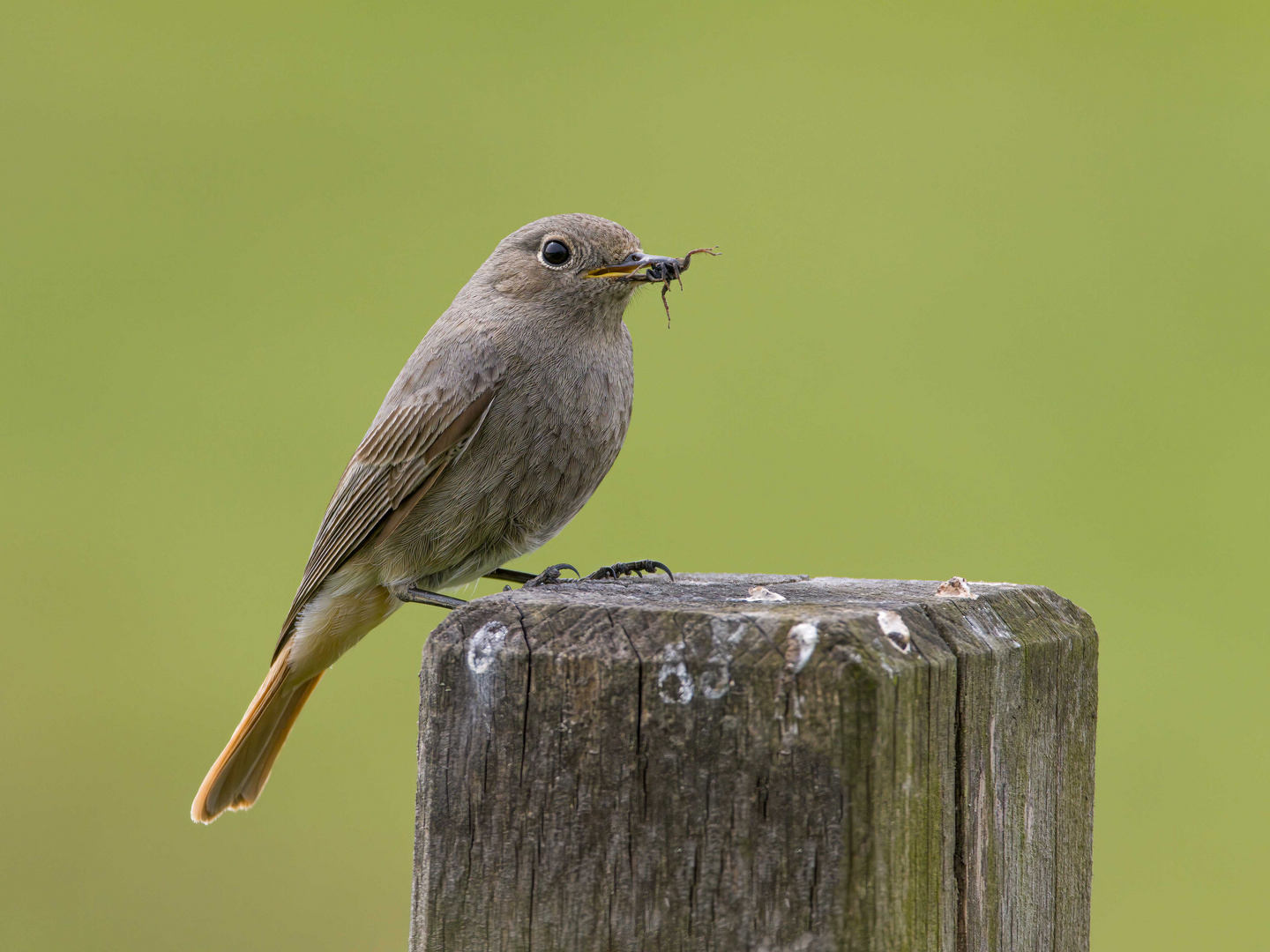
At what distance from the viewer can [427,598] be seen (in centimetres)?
397

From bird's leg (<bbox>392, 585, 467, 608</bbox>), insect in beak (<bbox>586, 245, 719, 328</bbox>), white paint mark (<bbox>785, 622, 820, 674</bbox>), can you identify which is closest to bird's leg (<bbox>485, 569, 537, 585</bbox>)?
bird's leg (<bbox>392, 585, 467, 608</bbox>)

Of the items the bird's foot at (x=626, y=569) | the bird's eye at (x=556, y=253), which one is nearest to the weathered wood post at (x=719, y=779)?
the bird's foot at (x=626, y=569)

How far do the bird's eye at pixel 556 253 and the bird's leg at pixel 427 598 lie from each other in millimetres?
1172

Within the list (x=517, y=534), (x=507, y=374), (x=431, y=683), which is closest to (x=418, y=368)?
(x=507, y=374)

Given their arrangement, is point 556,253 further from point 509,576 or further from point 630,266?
point 509,576

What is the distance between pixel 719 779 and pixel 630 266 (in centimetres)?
261

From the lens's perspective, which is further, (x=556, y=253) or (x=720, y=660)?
(x=556, y=253)

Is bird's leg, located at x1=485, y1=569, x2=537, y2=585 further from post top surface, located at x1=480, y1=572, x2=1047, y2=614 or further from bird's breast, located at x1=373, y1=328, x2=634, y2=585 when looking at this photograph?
post top surface, located at x1=480, y1=572, x2=1047, y2=614

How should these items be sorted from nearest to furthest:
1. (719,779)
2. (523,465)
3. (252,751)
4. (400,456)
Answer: (719,779), (523,465), (400,456), (252,751)

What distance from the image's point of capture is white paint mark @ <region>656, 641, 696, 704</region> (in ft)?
5.90

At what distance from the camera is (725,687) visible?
1.79 m

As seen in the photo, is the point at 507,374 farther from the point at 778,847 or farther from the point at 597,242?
the point at 778,847

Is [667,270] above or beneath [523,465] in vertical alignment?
above

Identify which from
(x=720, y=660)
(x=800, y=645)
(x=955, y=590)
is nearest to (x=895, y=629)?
(x=800, y=645)
